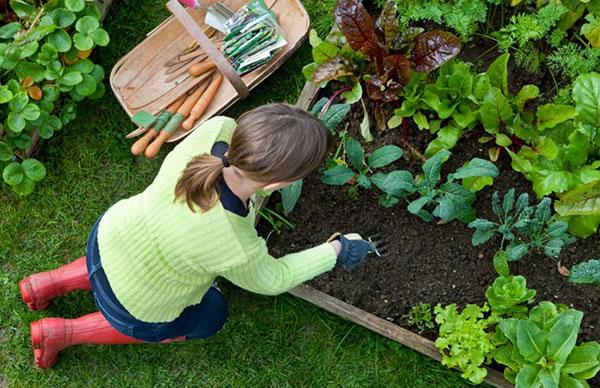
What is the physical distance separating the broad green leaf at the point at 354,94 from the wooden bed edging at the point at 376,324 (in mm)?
759

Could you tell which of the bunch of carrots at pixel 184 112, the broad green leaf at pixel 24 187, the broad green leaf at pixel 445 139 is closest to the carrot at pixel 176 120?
the bunch of carrots at pixel 184 112

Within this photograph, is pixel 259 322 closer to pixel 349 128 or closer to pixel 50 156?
pixel 349 128

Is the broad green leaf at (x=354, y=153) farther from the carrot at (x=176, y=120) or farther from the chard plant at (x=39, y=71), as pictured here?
the chard plant at (x=39, y=71)

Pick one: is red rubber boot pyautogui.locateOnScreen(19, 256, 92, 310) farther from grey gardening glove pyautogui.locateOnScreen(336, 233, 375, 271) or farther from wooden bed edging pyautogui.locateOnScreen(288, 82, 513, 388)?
grey gardening glove pyautogui.locateOnScreen(336, 233, 375, 271)

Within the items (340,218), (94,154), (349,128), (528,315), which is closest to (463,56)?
(349,128)

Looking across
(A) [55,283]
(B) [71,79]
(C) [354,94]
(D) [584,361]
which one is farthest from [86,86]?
(D) [584,361]

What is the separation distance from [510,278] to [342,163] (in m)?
0.78

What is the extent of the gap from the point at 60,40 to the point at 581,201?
7.13 feet

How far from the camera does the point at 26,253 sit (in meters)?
3.66

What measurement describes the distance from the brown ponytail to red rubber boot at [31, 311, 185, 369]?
1159mm

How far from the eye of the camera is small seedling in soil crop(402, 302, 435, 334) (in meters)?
3.19

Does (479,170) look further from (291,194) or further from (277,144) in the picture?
(277,144)

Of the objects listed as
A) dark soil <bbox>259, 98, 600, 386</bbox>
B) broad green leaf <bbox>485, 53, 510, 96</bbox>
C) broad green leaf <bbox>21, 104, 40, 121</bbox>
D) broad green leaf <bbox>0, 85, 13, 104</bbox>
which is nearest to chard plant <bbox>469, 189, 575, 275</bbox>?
dark soil <bbox>259, 98, 600, 386</bbox>

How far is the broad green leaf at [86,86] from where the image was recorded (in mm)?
3523
